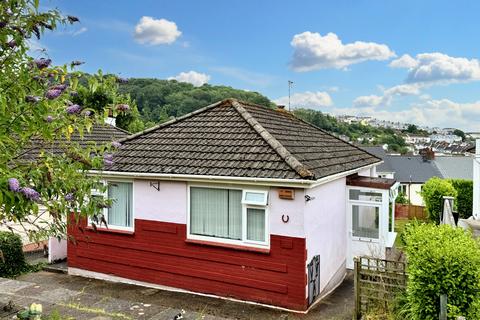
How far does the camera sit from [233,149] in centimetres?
1038

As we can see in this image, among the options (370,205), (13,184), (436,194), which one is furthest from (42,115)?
(436,194)

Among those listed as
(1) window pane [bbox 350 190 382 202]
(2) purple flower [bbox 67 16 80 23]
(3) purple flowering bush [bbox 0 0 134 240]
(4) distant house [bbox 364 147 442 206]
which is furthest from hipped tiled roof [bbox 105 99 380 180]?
(4) distant house [bbox 364 147 442 206]

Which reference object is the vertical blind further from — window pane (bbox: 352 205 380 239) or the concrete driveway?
window pane (bbox: 352 205 380 239)

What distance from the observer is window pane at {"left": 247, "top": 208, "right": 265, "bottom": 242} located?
9195 mm

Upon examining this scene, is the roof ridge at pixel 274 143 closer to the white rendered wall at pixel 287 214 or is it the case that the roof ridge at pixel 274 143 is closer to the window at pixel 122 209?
the white rendered wall at pixel 287 214

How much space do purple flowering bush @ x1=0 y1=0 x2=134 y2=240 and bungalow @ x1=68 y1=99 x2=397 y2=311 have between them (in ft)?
12.8

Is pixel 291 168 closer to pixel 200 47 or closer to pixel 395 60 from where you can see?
pixel 200 47

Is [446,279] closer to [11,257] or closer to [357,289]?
[357,289]

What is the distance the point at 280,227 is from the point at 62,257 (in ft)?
25.5

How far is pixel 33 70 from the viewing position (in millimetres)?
4828

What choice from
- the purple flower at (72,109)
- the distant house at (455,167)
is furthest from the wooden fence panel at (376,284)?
the distant house at (455,167)

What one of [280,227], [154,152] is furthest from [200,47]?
[280,227]

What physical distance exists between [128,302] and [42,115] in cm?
433

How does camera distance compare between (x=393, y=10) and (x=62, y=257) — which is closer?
(x=62, y=257)
